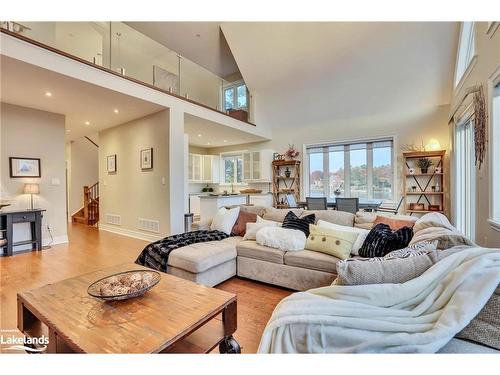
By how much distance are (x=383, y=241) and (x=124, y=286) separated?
7.10 feet

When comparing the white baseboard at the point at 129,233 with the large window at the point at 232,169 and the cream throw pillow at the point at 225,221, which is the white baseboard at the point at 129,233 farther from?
the large window at the point at 232,169

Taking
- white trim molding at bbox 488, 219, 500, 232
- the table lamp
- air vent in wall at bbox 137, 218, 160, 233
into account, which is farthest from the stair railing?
white trim molding at bbox 488, 219, 500, 232

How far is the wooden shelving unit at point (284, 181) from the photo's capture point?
6977 mm

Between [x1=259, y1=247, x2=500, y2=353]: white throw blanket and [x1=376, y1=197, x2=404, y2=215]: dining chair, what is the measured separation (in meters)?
→ 4.10

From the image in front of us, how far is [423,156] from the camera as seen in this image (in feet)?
17.2

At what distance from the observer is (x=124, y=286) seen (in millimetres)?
1542

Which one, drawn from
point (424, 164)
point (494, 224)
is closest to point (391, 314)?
point (494, 224)

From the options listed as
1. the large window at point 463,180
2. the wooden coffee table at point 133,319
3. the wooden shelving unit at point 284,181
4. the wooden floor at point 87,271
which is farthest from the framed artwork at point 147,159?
the large window at point 463,180

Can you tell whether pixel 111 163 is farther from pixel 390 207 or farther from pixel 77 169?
pixel 390 207

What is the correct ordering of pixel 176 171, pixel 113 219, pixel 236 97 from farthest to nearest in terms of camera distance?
1. pixel 236 97
2. pixel 113 219
3. pixel 176 171
